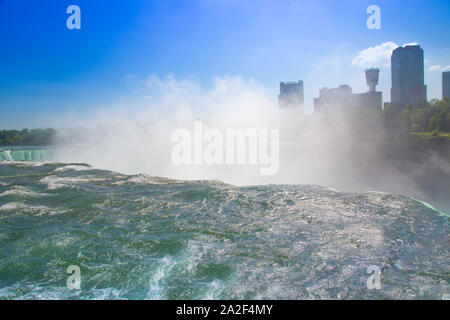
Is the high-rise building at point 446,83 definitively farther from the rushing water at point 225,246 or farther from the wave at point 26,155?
the wave at point 26,155

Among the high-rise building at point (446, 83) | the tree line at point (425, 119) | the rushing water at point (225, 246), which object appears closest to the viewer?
the rushing water at point (225, 246)

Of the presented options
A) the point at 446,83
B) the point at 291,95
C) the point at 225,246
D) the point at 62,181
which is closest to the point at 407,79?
the point at 446,83

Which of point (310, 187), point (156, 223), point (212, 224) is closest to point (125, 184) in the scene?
point (156, 223)

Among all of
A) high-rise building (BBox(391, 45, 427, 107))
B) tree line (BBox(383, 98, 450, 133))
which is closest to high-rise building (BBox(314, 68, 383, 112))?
high-rise building (BBox(391, 45, 427, 107))

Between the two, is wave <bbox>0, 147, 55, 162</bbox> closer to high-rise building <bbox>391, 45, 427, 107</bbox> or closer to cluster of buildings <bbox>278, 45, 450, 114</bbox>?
cluster of buildings <bbox>278, 45, 450, 114</bbox>

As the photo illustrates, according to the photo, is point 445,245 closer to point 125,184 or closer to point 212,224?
point 212,224

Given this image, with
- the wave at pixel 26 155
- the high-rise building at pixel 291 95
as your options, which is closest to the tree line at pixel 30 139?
the wave at pixel 26 155

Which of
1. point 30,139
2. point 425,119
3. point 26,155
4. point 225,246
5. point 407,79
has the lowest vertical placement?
point 225,246

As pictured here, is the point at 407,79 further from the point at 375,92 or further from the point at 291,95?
the point at 291,95
